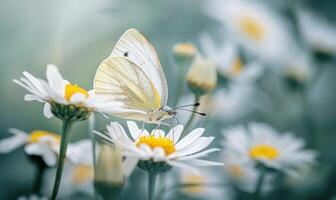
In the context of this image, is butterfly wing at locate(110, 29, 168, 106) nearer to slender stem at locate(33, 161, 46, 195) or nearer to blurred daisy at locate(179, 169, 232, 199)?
slender stem at locate(33, 161, 46, 195)

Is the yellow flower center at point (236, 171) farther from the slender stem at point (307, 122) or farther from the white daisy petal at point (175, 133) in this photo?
the white daisy petal at point (175, 133)

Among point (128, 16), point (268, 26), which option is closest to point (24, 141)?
point (128, 16)

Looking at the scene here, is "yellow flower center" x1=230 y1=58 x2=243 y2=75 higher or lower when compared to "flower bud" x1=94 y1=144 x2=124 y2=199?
higher

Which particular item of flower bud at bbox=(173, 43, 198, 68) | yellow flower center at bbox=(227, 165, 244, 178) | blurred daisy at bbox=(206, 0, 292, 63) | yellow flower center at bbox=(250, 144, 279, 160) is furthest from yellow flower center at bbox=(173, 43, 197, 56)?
blurred daisy at bbox=(206, 0, 292, 63)

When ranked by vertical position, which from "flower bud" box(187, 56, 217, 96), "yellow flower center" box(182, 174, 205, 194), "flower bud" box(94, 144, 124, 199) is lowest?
"flower bud" box(94, 144, 124, 199)

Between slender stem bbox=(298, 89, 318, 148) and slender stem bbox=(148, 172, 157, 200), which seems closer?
slender stem bbox=(148, 172, 157, 200)

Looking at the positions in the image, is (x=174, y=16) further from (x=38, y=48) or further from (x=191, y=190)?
(x=191, y=190)

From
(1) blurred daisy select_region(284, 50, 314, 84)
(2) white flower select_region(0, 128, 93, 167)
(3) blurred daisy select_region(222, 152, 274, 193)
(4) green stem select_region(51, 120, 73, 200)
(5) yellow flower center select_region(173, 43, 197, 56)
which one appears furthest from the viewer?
(1) blurred daisy select_region(284, 50, 314, 84)
